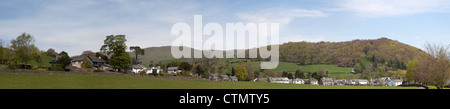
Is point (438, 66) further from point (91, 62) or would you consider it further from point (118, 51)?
point (91, 62)

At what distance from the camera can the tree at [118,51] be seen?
267 feet

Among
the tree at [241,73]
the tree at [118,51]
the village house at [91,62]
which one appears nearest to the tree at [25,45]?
the tree at [118,51]

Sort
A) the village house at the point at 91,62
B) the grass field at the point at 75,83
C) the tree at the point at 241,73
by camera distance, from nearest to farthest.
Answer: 1. the grass field at the point at 75,83
2. the village house at the point at 91,62
3. the tree at the point at 241,73

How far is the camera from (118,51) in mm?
82938

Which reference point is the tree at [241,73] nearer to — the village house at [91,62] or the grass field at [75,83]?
the village house at [91,62]

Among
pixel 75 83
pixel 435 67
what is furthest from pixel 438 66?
pixel 75 83

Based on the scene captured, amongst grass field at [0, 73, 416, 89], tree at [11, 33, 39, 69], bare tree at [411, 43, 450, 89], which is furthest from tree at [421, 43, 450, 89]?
tree at [11, 33, 39, 69]

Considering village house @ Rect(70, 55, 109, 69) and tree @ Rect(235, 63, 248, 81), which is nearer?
village house @ Rect(70, 55, 109, 69)

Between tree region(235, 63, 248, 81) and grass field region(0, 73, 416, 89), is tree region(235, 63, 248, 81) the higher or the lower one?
the lower one

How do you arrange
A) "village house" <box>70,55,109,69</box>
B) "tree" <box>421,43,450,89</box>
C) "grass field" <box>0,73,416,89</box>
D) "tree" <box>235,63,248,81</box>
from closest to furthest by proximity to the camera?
"grass field" <box>0,73,416,89</box> < "tree" <box>421,43,450,89</box> < "village house" <box>70,55,109,69</box> < "tree" <box>235,63,248,81</box>

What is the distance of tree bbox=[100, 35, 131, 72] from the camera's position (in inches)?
3204

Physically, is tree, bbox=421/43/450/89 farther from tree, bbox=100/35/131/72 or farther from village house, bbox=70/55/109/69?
village house, bbox=70/55/109/69

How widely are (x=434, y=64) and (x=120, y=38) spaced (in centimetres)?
7148
